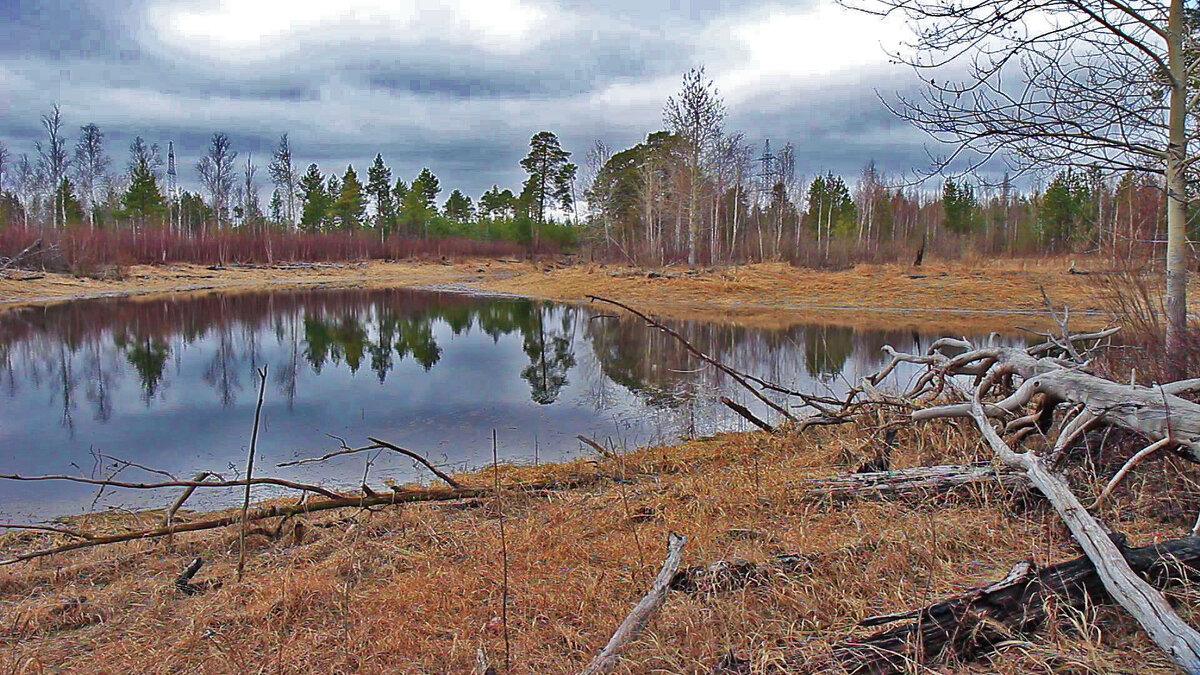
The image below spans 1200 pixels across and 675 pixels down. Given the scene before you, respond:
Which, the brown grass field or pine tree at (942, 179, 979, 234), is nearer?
the brown grass field

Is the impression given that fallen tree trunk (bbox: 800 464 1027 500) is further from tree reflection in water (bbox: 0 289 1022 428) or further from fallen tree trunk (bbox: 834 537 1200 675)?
tree reflection in water (bbox: 0 289 1022 428)

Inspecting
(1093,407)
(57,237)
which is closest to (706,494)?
(1093,407)

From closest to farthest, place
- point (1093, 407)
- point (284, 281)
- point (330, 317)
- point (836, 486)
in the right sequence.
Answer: point (1093, 407) < point (836, 486) < point (330, 317) < point (284, 281)

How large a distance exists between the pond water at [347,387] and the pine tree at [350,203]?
1611 inches

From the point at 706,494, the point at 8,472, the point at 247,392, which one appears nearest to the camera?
the point at 706,494

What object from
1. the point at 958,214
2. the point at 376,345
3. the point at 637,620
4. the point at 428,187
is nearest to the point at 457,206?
the point at 428,187

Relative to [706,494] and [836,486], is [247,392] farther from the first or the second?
[836,486]

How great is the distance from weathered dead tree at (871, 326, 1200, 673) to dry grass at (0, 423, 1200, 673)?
149 millimetres

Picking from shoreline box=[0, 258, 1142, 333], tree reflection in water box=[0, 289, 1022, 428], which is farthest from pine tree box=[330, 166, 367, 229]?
tree reflection in water box=[0, 289, 1022, 428]

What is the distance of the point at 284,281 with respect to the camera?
4116 cm

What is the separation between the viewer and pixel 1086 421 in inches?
150

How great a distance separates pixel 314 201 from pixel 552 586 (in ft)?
206

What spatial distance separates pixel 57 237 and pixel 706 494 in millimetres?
36660

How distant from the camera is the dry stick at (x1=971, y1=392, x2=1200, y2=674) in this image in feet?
7.09
